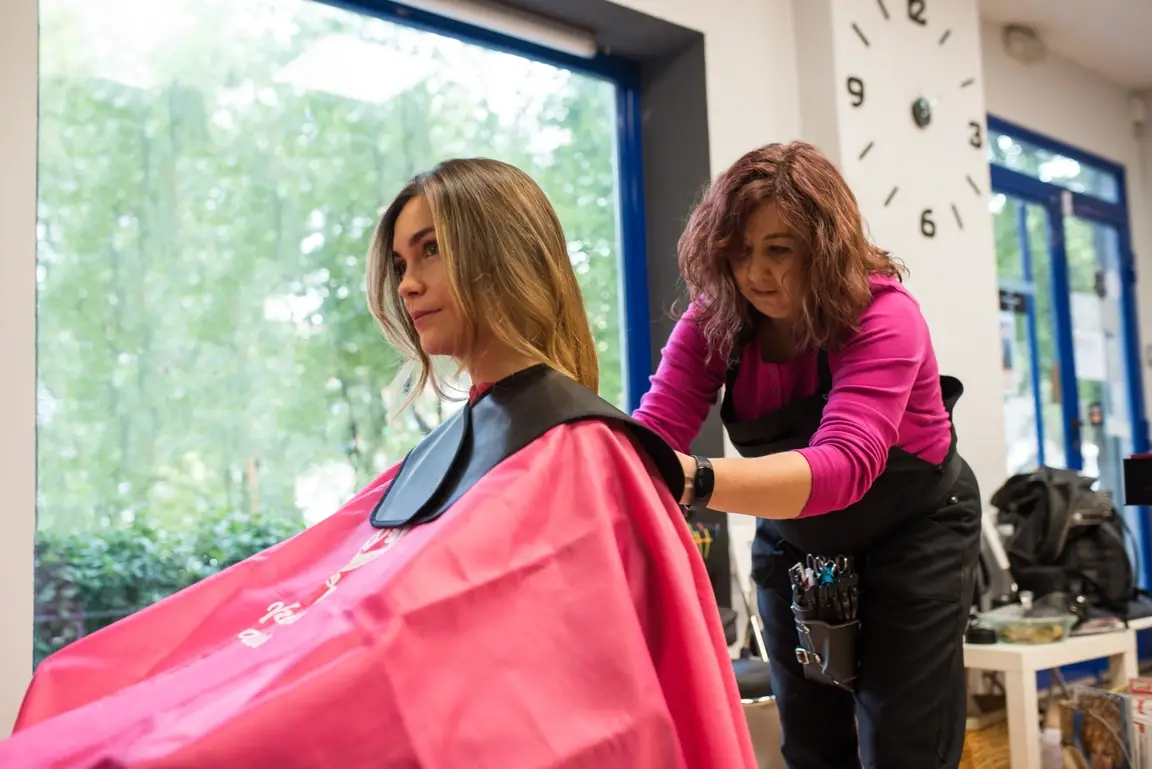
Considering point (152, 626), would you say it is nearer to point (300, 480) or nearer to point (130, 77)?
point (300, 480)

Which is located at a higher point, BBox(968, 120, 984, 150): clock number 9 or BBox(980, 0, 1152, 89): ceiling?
BBox(980, 0, 1152, 89): ceiling

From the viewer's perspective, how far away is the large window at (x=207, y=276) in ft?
6.73

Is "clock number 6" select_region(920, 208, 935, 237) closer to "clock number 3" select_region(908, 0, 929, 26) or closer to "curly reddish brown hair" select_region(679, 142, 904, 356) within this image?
"clock number 3" select_region(908, 0, 929, 26)

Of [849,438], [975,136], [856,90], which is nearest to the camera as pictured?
[849,438]

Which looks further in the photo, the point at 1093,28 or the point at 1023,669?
the point at 1093,28

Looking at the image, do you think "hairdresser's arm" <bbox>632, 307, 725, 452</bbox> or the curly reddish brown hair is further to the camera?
"hairdresser's arm" <bbox>632, 307, 725, 452</bbox>

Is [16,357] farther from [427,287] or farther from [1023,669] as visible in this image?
[1023,669]

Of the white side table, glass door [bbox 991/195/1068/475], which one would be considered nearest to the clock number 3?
glass door [bbox 991/195/1068/475]

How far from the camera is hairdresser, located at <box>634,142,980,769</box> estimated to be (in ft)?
4.45

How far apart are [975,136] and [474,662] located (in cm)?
323

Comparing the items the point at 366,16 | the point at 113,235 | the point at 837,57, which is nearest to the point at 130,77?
the point at 113,235

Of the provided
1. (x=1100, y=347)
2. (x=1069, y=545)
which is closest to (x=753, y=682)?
(x=1069, y=545)

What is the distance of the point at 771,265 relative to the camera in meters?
1.41

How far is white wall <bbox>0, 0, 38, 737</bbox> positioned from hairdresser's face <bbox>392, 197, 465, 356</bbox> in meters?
0.93
